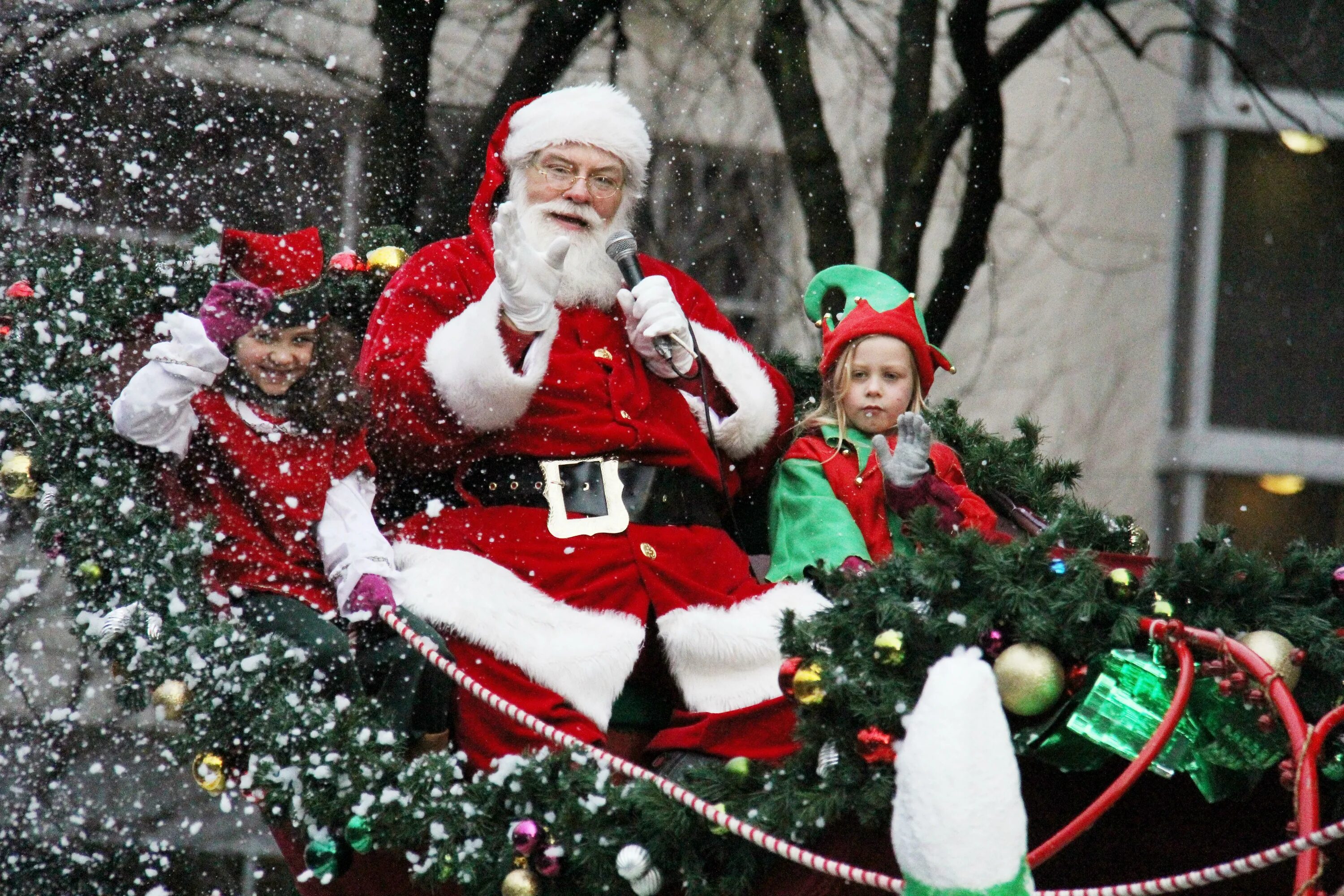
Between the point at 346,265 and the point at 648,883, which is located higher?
the point at 346,265

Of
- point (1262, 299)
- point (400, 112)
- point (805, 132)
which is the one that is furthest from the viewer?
point (1262, 299)

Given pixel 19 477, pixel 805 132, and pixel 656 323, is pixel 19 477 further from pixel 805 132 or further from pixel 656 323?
pixel 805 132

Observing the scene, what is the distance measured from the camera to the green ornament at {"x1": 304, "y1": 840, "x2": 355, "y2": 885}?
10.4 ft

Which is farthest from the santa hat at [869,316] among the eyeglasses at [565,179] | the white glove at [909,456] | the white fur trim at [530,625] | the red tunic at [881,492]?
the white fur trim at [530,625]

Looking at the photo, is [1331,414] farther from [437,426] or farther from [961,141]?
[437,426]

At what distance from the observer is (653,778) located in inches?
115

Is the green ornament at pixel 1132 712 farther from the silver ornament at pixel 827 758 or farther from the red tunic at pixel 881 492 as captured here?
the red tunic at pixel 881 492

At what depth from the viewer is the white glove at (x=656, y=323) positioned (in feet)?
12.0

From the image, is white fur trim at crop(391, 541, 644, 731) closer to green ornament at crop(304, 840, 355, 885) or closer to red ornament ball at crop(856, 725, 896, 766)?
green ornament at crop(304, 840, 355, 885)

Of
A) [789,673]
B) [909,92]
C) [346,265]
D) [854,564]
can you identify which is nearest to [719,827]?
[789,673]

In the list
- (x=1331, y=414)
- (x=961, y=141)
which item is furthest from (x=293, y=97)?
(x=1331, y=414)

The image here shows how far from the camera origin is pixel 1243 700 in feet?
8.70

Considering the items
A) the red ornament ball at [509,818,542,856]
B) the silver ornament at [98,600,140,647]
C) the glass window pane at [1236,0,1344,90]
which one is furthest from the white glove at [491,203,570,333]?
the glass window pane at [1236,0,1344,90]

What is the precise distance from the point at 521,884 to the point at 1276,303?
6.93 m
